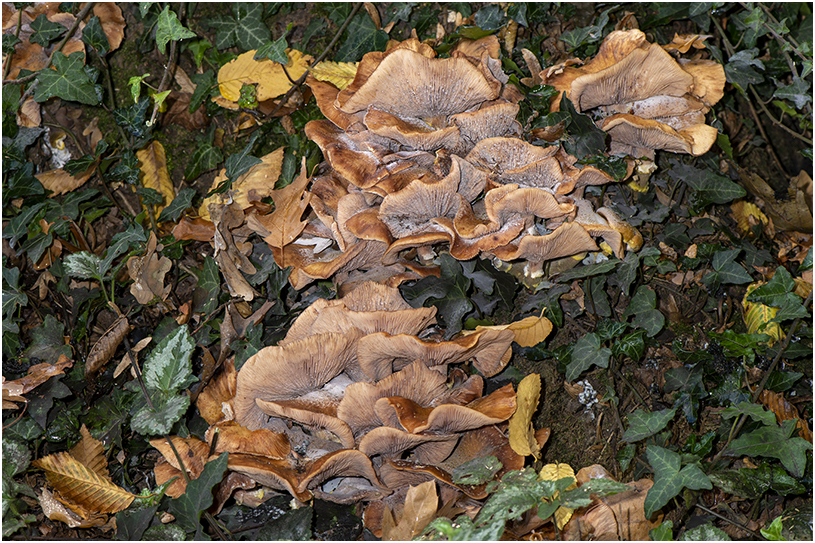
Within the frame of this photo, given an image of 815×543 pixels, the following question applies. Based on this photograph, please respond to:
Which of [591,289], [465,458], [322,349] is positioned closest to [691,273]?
[591,289]

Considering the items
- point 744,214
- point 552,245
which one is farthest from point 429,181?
point 744,214

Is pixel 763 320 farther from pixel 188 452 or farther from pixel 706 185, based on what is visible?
pixel 188 452

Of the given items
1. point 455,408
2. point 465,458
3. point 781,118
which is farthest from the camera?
point 781,118

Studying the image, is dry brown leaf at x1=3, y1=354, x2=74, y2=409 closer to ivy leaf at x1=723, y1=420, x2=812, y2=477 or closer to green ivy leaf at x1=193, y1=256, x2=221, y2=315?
green ivy leaf at x1=193, y1=256, x2=221, y2=315

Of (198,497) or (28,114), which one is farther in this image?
(28,114)

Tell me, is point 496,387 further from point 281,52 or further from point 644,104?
point 281,52

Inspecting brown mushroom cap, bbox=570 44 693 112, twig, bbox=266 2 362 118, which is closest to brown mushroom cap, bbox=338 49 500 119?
brown mushroom cap, bbox=570 44 693 112

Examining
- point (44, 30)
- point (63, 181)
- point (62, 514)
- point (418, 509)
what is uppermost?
point (44, 30)
